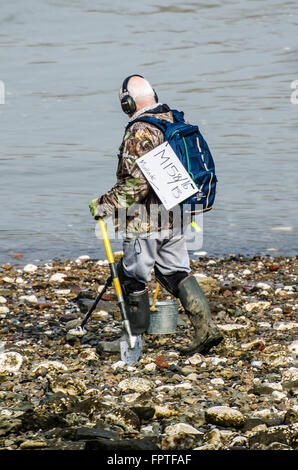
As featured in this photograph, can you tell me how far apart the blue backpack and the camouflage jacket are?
77mm

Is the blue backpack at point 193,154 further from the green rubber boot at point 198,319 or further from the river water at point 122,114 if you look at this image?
the river water at point 122,114

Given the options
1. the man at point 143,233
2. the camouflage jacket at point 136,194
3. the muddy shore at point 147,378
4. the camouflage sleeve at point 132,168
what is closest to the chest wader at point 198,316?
the man at point 143,233

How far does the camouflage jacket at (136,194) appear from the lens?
6336mm

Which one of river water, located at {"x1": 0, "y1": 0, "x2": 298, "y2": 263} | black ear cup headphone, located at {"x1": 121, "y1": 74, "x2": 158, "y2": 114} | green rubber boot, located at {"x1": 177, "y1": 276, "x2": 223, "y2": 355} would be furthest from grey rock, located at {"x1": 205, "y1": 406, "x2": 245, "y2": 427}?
river water, located at {"x1": 0, "y1": 0, "x2": 298, "y2": 263}

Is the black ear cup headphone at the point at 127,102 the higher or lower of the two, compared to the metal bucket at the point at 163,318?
higher

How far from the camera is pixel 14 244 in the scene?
516 inches

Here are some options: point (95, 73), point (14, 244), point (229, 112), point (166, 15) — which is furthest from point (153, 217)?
point (166, 15)

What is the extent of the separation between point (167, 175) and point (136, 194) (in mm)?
283

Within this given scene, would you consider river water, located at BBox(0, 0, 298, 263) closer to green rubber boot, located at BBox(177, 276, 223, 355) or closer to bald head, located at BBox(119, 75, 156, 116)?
green rubber boot, located at BBox(177, 276, 223, 355)

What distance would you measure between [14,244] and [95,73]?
24194mm

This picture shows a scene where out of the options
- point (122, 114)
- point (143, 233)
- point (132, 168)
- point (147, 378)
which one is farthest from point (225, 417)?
point (122, 114)

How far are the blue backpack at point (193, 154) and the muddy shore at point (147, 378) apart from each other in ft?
4.11

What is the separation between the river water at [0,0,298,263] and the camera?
46.9ft
